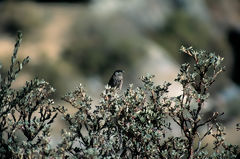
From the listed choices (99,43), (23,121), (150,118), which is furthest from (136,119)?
(99,43)

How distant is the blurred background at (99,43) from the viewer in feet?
166

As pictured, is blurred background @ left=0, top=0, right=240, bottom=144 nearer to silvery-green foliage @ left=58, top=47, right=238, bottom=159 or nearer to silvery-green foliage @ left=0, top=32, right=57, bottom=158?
silvery-green foliage @ left=0, top=32, right=57, bottom=158

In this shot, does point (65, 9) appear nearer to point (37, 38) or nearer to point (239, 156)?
point (37, 38)

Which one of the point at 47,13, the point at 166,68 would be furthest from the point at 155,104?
the point at 47,13

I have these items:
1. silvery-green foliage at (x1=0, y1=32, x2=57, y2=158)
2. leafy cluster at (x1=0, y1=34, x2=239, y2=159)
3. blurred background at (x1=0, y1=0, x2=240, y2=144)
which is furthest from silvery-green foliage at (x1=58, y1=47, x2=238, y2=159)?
blurred background at (x1=0, y1=0, x2=240, y2=144)

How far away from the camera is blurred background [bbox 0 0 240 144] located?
166ft

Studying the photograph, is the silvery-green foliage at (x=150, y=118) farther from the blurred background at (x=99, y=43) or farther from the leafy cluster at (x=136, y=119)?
the blurred background at (x=99, y=43)

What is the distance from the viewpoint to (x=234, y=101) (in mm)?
55688

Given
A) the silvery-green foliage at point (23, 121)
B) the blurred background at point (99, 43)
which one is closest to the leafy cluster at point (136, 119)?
the silvery-green foliage at point (23, 121)

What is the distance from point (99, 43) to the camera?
56.0 m

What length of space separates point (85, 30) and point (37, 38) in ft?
18.3

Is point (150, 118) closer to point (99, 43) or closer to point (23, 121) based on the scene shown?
point (23, 121)

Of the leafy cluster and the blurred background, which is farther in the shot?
the blurred background

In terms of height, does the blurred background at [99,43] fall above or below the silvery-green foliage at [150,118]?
above
